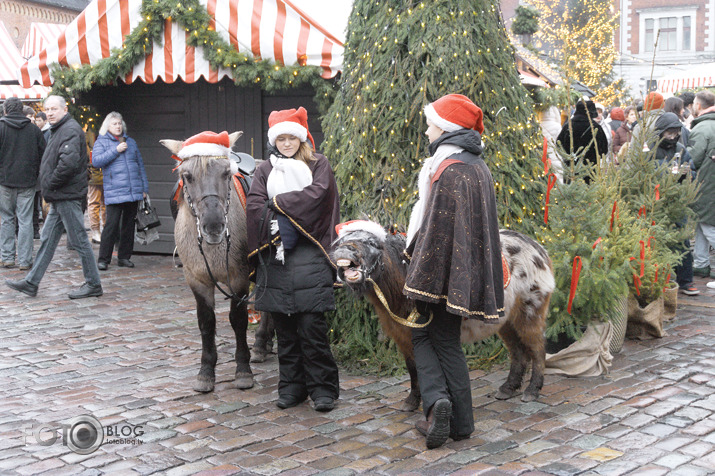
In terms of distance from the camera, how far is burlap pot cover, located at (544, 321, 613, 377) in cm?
626

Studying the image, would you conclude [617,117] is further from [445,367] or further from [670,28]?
[670,28]

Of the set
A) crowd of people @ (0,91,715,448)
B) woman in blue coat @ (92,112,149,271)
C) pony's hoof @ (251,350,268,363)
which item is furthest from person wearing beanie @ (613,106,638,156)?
pony's hoof @ (251,350,268,363)

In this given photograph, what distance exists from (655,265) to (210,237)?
14.2 ft

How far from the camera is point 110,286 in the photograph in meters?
10.1

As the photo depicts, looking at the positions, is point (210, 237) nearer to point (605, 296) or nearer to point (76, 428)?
point (76, 428)

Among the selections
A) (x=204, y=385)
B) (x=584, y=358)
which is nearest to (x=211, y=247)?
(x=204, y=385)

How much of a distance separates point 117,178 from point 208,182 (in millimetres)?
5955

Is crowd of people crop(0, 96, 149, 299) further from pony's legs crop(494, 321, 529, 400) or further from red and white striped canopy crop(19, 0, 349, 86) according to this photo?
pony's legs crop(494, 321, 529, 400)

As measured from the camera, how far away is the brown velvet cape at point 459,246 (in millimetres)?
4680

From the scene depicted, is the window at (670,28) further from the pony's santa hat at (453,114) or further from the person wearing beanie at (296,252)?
the pony's santa hat at (453,114)

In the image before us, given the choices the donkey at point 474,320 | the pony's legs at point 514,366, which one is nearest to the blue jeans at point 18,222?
the donkey at point 474,320

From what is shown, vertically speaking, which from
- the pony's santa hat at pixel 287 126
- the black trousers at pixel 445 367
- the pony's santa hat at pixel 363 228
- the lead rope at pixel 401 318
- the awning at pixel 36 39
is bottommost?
the black trousers at pixel 445 367

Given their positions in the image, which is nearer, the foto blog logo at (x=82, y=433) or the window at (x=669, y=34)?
the foto blog logo at (x=82, y=433)

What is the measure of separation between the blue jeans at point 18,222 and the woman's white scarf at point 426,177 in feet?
24.9
